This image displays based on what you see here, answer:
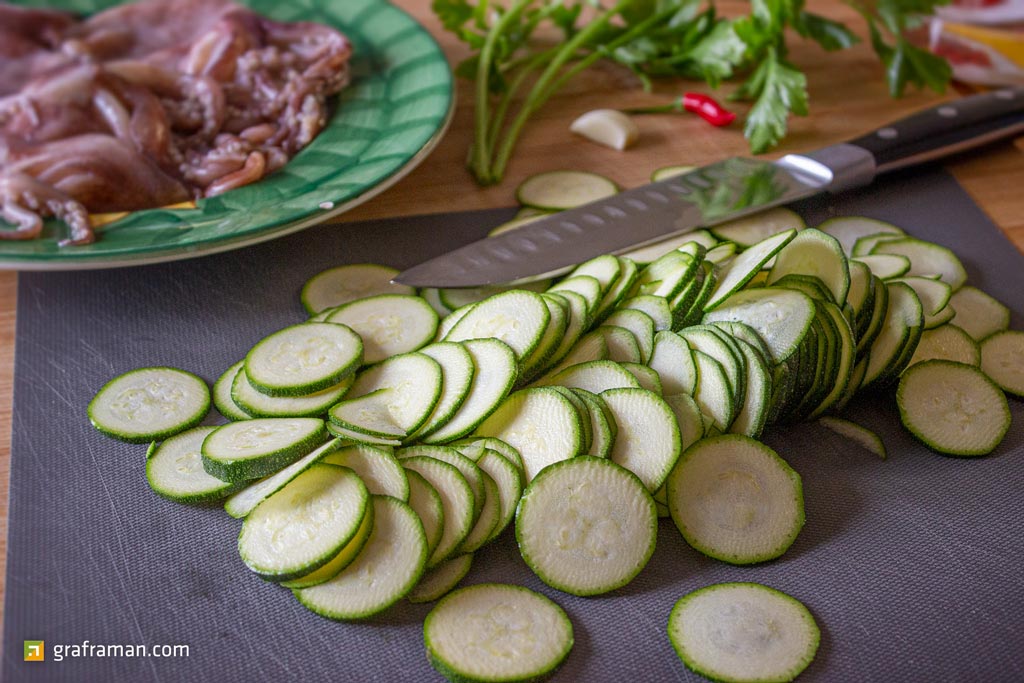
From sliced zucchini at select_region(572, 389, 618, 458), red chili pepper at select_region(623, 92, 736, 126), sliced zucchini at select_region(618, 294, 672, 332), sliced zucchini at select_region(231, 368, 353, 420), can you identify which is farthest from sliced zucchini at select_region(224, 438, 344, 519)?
red chili pepper at select_region(623, 92, 736, 126)

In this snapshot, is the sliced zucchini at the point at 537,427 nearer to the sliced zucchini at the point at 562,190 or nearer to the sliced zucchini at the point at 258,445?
the sliced zucchini at the point at 258,445

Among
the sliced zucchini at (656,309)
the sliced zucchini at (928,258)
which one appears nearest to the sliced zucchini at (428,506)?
the sliced zucchini at (656,309)

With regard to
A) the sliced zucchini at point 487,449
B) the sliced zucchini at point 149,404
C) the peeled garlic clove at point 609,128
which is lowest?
the sliced zucchini at point 149,404

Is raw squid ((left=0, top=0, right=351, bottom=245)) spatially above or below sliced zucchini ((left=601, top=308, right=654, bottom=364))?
above

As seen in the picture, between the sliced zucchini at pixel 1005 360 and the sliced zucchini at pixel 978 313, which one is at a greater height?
the sliced zucchini at pixel 978 313

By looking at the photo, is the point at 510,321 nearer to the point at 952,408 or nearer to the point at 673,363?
the point at 673,363

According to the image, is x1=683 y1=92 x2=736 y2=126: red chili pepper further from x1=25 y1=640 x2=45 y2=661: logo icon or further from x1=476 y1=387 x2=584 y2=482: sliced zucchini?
x1=25 y1=640 x2=45 y2=661: logo icon
